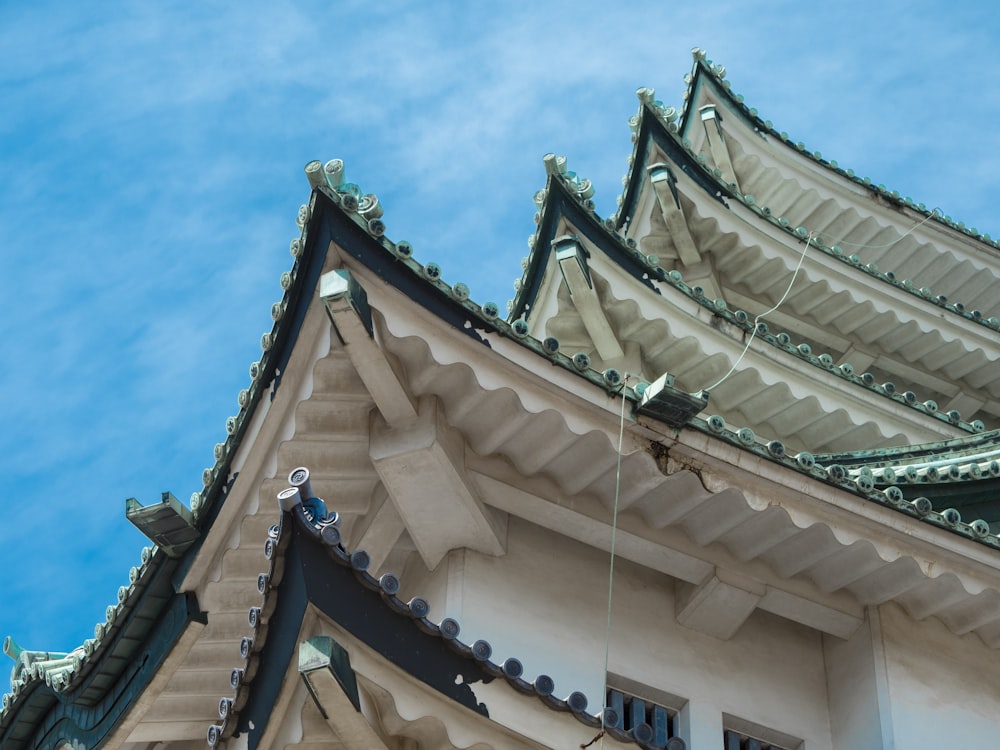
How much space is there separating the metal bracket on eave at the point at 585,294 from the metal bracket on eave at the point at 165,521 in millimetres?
4460

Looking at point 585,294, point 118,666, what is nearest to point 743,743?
point 118,666

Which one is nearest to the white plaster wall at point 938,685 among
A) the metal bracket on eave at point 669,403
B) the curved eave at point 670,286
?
the metal bracket on eave at point 669,403

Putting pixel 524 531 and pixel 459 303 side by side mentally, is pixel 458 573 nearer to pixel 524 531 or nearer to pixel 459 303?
pixel 524 531

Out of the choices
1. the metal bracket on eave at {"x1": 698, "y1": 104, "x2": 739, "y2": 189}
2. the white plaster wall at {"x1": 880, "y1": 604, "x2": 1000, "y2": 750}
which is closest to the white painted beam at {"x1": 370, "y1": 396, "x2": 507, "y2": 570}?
the white plaster wall at {"x1": 880, "y1": 604, "x2": 1000, "y2": 750}

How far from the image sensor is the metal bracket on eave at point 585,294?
12859 mm

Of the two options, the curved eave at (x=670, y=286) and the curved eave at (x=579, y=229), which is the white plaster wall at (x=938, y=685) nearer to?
the curved eave at (x=670, y=286)

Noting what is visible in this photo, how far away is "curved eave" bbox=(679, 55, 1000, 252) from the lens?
17.8 m

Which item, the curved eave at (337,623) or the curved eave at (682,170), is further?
the curved eave at (682,170)

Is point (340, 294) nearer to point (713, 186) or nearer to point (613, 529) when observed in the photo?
point (613, 529)

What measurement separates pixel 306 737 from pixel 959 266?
1277 centimetres

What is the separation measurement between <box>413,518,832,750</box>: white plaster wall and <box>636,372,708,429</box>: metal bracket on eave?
127 centimetres

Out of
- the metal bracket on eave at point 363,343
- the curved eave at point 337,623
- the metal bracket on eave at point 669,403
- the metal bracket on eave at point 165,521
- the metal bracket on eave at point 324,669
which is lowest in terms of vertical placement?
the metal bracket on eave at point 324,669

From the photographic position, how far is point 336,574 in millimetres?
7324

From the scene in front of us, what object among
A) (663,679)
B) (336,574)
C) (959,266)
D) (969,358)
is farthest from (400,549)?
(959,266)
